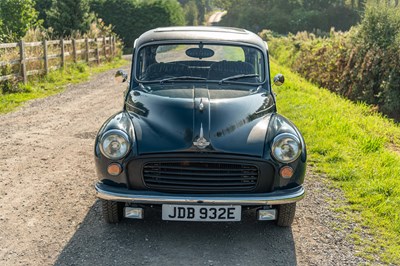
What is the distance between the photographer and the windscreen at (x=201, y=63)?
18.1 feet

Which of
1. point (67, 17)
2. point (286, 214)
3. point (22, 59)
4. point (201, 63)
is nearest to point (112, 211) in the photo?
point (286, 214)

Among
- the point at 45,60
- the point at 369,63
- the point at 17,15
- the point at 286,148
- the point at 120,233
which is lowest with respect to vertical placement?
the point at 120,233

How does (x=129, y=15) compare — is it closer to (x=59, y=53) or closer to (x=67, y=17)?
(x=67, y=17)

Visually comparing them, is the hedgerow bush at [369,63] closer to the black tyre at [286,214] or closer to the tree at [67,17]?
the black tyre at [286,214]

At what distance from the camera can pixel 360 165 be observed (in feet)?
22.4

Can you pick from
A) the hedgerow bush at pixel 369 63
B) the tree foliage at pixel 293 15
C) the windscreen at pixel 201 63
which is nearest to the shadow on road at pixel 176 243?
the windscreen at pixel 201 63

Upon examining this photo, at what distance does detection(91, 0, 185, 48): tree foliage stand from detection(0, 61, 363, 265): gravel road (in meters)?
38.6

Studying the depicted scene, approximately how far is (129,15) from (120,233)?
41479 millimetres

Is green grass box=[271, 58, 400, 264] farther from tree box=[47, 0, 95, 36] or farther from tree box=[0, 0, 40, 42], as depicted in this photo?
tree box=[47, 0, 95, 36]

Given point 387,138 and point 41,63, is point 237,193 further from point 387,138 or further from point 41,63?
point 41,63

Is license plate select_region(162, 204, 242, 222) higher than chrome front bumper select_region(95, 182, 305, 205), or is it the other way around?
chrome front bumper select_region(95, 182, 305, 205)

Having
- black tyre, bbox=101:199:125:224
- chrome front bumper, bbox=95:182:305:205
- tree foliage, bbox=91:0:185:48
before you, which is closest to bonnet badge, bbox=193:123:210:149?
chrome front bumper, bbox=95:182:305:205

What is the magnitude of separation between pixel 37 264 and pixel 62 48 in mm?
14970

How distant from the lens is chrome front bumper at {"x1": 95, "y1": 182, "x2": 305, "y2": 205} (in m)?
4.09
